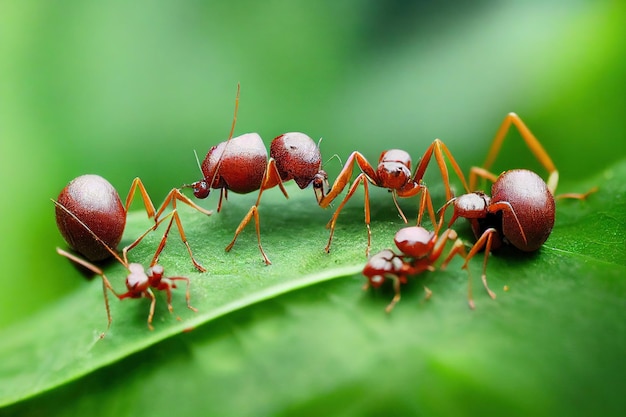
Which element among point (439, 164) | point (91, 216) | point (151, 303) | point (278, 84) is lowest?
point (151, 303)

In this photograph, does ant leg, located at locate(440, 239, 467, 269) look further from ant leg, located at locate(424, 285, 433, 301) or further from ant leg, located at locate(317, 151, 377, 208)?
ant leg, located at locate(317, 151, 377, 208)

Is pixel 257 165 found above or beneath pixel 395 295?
above

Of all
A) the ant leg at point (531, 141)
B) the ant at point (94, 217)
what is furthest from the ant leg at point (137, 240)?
the ant leg at point (531, 141)

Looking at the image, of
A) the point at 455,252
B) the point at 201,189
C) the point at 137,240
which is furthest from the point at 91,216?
the point at 455,252

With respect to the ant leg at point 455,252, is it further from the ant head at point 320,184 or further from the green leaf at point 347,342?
the ant head at point 320,184

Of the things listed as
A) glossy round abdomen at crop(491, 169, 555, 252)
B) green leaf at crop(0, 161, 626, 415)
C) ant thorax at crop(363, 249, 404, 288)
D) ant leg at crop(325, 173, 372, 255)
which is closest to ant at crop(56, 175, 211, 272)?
green leaf at crop(0, 161, 626, 415)

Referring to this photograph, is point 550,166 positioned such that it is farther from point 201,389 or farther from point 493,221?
point 201,389

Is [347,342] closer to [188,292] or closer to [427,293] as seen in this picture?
[427,293]

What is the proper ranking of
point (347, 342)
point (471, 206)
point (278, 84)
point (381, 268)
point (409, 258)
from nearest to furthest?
point (347, 342), point (381, 268), point (409, 258), point (471, 206), point (278, 84)
